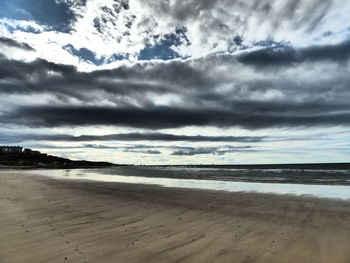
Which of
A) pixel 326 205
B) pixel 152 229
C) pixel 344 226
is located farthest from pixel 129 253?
pixel 326 205

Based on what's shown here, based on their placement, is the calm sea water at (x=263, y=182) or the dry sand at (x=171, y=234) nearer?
the dry sand at (x=171, y=234)

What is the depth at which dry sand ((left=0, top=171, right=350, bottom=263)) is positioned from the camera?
20.8ft

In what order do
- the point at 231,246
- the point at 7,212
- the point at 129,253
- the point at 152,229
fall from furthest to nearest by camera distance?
the point at 7,212 → the point at 152,229 → the point at 231,246 → the point at 129,253

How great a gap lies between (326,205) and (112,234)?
11341mm

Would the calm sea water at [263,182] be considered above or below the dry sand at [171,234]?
above

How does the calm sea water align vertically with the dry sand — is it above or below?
above

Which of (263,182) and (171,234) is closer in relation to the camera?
(171,234)

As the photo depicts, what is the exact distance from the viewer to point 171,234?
26.7 ft

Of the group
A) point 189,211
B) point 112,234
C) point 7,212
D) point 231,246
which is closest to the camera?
point 231,246

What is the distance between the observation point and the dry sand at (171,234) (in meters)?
6.35

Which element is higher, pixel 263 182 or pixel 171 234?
pixel 263 182

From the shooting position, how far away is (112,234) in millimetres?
7992

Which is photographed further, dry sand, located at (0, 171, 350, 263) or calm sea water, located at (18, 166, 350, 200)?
calm sea water, located at (18, 166, 350, 200)

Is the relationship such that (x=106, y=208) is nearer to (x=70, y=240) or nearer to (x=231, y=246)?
(x=70, y=240)
